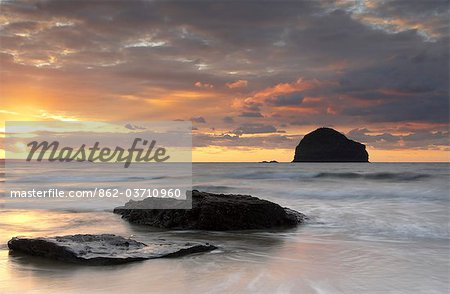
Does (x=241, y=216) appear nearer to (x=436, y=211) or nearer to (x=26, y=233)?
(x=26, y=233)

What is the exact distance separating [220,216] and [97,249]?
12.8ft

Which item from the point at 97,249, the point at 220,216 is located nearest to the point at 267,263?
the point at 97,249

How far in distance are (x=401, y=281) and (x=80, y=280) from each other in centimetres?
407

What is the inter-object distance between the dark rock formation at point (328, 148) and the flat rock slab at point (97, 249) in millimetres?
125666

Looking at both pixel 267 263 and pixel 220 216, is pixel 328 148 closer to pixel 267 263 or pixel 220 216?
pixel 220 216

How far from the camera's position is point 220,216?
1005 cm

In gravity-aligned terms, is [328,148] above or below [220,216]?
above

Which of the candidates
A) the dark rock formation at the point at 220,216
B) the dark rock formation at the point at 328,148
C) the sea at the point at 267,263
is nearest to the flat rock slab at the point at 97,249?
the sea at the point at 267,263

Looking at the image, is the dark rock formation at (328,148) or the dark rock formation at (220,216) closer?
the dark rock formation at (220,216)

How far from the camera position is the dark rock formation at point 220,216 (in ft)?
32.8

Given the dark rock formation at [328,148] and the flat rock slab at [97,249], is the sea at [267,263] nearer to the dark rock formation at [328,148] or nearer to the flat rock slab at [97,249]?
the flat rock slab at [97,249]

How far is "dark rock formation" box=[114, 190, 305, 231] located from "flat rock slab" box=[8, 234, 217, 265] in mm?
2495

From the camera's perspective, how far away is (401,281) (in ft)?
19.0

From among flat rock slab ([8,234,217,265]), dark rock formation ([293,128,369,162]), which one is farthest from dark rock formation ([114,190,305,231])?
dark rock formation ([293,128,369,162])
